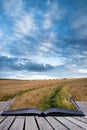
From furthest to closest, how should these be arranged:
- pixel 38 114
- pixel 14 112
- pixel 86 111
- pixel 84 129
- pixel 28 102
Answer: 1. pixel 28 102
2. pixel 86 111
3. pixel 14 112
4. pixel 38 114
5. pixel 84 129

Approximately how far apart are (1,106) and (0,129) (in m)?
3.32

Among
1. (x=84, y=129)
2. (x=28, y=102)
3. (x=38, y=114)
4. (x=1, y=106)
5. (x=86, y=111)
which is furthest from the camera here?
(x=28, y=102)

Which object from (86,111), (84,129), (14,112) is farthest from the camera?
(86,111)

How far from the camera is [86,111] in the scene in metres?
5.07

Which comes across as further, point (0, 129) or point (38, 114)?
point (38, 114)

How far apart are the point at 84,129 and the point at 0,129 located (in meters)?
0.97

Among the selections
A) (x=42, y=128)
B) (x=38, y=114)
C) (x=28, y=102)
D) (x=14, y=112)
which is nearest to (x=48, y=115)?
(x=38, y=114)

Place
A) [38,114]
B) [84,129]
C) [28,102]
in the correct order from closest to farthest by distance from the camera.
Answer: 1. [84,129]
2. [38,114]
3. [28,102]

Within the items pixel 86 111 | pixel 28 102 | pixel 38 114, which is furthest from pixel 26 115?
pixel 28 102

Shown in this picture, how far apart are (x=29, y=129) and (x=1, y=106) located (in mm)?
3400

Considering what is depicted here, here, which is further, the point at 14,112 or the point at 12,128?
the point at 14,112

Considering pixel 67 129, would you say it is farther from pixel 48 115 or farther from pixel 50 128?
pixel 48 115

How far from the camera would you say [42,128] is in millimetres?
2701

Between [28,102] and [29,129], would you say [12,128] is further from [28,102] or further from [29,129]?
[28,102]
